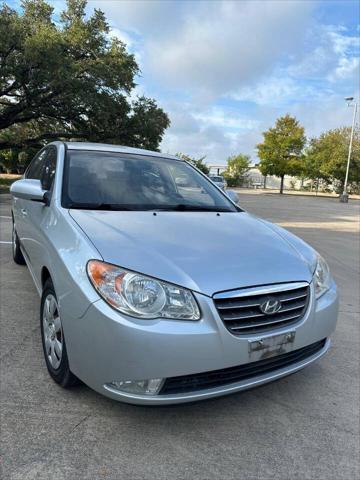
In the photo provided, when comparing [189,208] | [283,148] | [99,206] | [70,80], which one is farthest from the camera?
[283,148]

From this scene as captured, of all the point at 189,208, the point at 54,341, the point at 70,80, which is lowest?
the point at 54,341

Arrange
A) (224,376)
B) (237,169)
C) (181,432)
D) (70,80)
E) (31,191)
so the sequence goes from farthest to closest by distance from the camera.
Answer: (237,169) → (70,80) → (31,191) → (181,432) → (224,376)

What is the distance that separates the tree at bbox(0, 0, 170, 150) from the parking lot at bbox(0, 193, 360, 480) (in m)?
20.1

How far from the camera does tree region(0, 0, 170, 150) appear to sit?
787 inches

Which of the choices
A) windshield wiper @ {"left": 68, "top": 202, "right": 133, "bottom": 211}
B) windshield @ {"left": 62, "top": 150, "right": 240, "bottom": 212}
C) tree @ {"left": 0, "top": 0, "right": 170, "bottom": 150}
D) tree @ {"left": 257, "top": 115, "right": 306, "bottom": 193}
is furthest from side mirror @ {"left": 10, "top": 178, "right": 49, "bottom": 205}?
tree @ {"left": 257, "top": 115, "right": 306, "bottom": 193}

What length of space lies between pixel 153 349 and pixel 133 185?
1.84m

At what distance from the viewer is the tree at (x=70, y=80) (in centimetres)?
2000

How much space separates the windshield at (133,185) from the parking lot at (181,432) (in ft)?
4.33

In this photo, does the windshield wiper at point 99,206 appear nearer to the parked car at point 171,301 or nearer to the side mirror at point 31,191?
the parked car at point 171,301

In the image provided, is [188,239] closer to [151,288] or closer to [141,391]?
[151,288]

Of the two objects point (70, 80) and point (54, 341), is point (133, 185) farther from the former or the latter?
point (70, 80)

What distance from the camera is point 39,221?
Answer: 3412mm

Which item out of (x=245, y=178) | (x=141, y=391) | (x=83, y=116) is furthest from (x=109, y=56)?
(x=245, y=178)

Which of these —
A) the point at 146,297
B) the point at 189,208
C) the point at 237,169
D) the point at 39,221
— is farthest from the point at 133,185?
the point at 237,169
